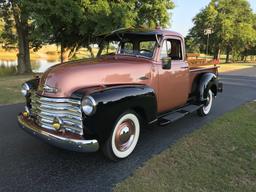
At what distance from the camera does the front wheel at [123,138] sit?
138 inches

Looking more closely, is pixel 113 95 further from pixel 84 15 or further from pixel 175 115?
pixel 84 15

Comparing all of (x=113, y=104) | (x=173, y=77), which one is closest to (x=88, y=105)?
(x=113, y=104)

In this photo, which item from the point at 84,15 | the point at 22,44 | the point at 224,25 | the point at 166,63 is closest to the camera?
the point at 166,63

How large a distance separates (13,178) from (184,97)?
358cm

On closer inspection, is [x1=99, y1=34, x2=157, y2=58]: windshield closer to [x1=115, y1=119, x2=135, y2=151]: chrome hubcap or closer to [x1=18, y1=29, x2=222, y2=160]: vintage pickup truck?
[x1=18, y1=29, x2=222, y2=160]: vintage pickup truck

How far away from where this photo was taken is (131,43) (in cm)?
480

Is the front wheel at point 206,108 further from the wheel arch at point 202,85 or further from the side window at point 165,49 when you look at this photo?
the side window at point 165,49

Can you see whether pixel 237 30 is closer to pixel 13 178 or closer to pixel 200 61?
pixel 200 61

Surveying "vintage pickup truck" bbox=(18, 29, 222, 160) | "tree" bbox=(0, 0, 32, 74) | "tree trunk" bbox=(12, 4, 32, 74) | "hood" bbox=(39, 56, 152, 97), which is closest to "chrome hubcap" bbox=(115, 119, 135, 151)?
"vintage pickup truck" bbox=(18, 29, 222, 160)

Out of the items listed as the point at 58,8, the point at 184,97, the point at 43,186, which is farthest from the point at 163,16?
the point at 43,186

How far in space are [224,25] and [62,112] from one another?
3332 cm

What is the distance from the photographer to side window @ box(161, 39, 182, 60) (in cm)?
460

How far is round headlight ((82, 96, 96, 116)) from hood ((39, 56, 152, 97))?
1.01 ft

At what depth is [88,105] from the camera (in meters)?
3.08
